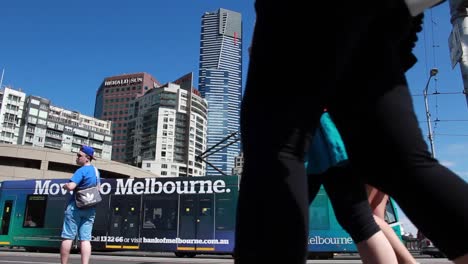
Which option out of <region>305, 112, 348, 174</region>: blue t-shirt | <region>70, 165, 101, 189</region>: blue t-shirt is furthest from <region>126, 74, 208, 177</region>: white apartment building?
<region>305, 112, 348, 174</region>: blue t-shirt

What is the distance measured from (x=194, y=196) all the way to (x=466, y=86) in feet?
35.7

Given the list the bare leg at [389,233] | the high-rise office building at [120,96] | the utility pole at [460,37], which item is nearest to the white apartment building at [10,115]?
the high-rise office building at [120,96]

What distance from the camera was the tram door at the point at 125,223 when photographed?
1647 centimetres

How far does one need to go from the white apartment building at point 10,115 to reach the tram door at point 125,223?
106 m

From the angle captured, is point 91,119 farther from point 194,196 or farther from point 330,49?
point 330,49

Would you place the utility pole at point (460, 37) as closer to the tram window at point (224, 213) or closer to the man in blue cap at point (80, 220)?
the man in blue cap at point (80, 220)

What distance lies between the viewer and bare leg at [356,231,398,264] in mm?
1768

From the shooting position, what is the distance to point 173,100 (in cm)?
11750

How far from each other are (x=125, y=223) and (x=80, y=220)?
1162 cm

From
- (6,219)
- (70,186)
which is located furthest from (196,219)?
(70,186)

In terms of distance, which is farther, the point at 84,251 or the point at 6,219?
the point at 6,219

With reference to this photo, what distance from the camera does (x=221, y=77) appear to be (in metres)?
127

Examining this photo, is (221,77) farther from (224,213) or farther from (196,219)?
(224,213)

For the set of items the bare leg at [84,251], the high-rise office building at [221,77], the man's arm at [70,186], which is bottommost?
the bare leg at [84,251]
